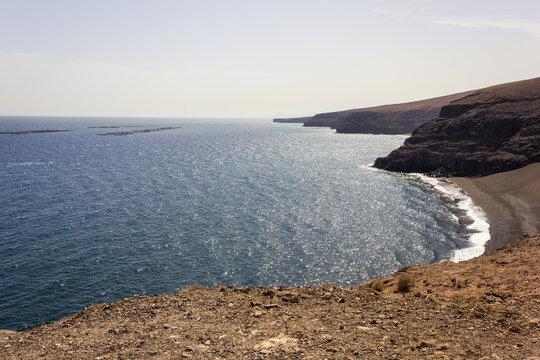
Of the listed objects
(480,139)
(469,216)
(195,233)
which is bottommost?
(469,216)

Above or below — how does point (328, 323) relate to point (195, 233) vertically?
above

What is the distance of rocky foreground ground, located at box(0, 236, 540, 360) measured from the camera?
38.3ft

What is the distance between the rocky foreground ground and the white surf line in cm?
2107

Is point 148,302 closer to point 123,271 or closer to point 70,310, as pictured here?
point 70,310

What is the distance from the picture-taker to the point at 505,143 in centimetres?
8162

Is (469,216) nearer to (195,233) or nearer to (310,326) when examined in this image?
(195,233)

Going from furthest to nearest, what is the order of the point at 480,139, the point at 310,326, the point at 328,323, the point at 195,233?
the point at 480,139 → the point at 195,233 → the point at 328,323 → the point at 310,326

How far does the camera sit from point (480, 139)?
8731 cm

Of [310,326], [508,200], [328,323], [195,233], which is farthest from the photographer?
[508,200]

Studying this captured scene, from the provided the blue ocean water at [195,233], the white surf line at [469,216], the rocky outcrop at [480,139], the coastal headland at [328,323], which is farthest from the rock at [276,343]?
the rocky outcrop at [480,139]

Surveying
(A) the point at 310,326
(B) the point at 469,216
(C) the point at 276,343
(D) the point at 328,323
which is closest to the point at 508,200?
(B) the point at 469,216

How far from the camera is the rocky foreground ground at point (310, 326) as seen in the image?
38.3ft

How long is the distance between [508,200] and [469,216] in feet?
37.8

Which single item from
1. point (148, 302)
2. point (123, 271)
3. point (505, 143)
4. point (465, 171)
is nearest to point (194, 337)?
point (148, 302)
